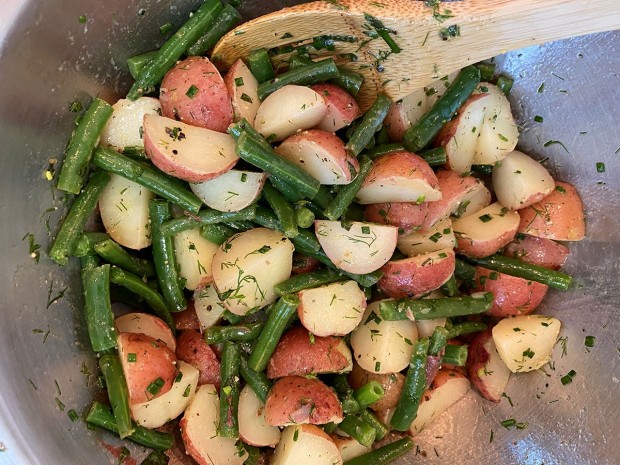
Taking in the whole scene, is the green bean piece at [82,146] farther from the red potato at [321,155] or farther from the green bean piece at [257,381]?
the green bean piece at [257,381]

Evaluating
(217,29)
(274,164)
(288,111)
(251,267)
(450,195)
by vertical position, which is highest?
(217,29)

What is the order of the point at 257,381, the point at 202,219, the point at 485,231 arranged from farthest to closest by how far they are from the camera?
the point at 485,231 < the point at 257,381 < the point at 202,219

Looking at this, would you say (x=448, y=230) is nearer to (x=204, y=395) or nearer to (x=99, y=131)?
(x=204, y=395)

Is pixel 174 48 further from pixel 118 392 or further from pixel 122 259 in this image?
pixel 118 392

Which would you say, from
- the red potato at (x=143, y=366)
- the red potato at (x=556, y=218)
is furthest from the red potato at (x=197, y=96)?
the red potato at (x=556, y=218)

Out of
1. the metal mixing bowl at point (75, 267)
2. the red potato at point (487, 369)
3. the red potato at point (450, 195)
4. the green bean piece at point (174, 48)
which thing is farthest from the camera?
the red potato at point (487, 369)

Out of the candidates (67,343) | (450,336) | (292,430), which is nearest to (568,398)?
(450,336)

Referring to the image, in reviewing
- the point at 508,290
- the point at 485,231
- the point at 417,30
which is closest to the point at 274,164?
the point at 417,30
